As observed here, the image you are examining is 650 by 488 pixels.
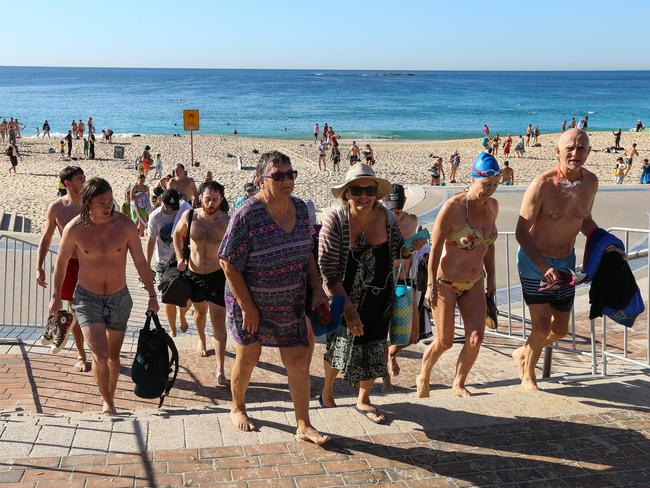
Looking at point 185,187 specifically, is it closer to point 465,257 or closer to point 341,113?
point 465,257

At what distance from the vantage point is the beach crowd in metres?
3.97

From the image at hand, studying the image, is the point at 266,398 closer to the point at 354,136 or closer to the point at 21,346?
the point at 21,346

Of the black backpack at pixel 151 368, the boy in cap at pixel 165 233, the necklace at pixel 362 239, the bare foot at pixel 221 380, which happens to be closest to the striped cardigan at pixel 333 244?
the necklace at pixel 362 239

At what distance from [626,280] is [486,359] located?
2075 mm

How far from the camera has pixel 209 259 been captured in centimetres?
608

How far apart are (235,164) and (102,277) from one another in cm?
2642

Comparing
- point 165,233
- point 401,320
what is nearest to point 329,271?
point 401,320

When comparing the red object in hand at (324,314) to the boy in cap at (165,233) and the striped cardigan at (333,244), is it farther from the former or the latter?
the boy in cap at (165,233)

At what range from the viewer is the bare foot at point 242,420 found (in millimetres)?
4184

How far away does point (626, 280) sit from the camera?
487 centimetres

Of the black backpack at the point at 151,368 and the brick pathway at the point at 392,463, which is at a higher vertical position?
the black backpack at the point at 151,368

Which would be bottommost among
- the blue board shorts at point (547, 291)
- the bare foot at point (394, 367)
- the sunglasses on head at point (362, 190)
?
the bare foot at point (394, 367)

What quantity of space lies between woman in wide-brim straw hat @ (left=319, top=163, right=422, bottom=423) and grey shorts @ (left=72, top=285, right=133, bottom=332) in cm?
158

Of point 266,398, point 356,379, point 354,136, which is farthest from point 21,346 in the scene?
point 354,136
